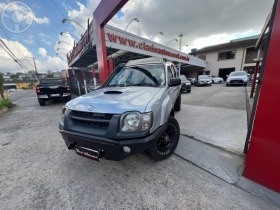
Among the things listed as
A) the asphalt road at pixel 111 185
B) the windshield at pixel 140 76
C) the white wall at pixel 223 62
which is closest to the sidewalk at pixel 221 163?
the asphalt road at pixel 111 185

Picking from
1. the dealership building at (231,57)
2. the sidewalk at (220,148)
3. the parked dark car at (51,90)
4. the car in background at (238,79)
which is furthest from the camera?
the dealership building at (231,57)

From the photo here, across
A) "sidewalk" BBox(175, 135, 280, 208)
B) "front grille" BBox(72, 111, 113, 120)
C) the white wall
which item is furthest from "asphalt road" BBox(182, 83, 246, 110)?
the white wall

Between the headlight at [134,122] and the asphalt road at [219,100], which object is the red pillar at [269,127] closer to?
the headlight at [134,122]

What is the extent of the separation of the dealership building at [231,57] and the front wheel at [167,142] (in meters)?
26.7

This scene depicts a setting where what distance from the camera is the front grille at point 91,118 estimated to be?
1.68m

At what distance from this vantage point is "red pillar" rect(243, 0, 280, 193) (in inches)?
57.3

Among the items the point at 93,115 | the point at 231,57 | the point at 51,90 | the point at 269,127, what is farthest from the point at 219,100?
the point at 231,57

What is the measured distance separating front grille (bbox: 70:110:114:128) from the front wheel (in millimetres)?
937

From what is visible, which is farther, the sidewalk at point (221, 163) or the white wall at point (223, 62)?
the white wall at point (223, 62)

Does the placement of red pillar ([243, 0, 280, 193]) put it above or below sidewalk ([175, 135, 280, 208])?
above

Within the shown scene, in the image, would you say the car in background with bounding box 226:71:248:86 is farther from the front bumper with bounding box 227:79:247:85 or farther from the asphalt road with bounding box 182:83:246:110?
the asphalt road with bounding box 182:83:246:110

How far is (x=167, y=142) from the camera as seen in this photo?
240 cm

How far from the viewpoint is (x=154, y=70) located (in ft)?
9.71

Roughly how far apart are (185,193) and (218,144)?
61.3 inches
